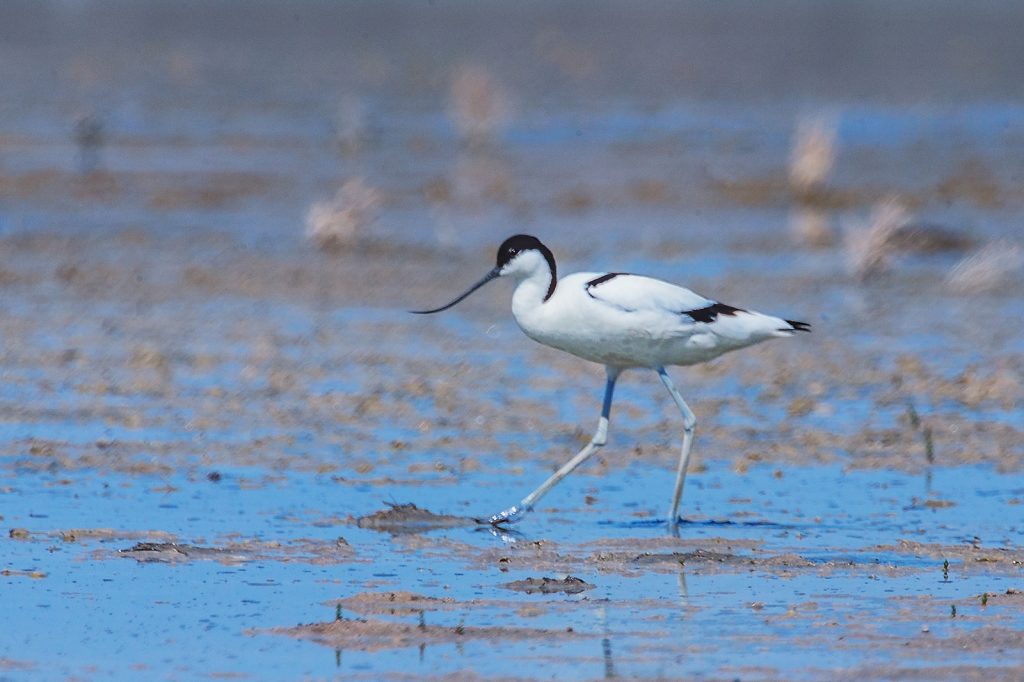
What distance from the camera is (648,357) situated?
840cm

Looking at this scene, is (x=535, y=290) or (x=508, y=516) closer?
(x=508, y=516)

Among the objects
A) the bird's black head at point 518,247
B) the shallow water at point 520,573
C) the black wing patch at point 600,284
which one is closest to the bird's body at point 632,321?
the black wing patch at point 600,284

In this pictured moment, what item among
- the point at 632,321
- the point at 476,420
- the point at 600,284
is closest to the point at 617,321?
the point at 632,321

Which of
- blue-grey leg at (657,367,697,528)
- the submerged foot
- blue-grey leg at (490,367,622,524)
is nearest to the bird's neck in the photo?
blue-grey leg at (490,367,622,524)

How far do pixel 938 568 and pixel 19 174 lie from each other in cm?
1677

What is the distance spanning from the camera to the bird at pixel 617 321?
815 cm

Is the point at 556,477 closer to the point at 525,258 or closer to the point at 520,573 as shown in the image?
the point at 525,258

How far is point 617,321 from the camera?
26.7 feet

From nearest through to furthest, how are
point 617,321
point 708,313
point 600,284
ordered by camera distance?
point 617,321 → point 600,284 → point 708,313

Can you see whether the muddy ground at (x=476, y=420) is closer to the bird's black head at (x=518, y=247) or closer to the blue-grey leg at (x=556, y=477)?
the blue-grey leg at (x=556, y=477)

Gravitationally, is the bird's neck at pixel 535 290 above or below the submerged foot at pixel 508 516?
above

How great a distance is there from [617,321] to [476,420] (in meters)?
2.15

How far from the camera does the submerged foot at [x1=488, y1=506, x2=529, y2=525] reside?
797 centimetres

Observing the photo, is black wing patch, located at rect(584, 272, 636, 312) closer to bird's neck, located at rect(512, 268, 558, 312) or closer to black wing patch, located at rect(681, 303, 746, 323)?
bird's neck, located at rect(512, 268, 558, 312)
